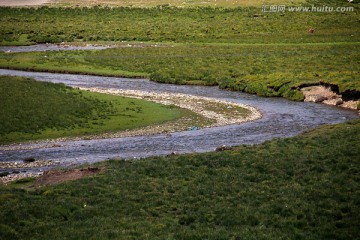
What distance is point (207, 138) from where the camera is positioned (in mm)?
40250

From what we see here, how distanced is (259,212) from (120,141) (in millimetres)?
17848

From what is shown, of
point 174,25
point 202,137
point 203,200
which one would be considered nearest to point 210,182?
point 203,200

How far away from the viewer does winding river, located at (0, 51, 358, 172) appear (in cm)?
3569

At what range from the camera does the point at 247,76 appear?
64.1 meters

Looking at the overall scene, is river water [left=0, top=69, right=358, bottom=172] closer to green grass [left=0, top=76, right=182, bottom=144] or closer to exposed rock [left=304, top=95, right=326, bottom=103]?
exposed rock [left=304, top=95, right=326, bottom=103]

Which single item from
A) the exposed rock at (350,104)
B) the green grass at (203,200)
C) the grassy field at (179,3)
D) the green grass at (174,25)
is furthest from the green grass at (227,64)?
the grassy field at (179,3)

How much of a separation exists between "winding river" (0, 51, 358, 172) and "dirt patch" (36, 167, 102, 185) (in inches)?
107

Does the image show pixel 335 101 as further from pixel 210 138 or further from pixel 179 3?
pixel 179 3

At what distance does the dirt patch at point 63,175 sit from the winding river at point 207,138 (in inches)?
107

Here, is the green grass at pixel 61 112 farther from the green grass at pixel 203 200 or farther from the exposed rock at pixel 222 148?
the green grass at pixel 203 200

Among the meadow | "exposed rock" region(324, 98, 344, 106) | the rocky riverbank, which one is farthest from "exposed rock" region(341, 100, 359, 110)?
the meadow

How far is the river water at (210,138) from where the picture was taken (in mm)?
35688

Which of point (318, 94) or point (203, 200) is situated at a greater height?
point (203, 200)

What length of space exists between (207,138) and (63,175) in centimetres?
1276
